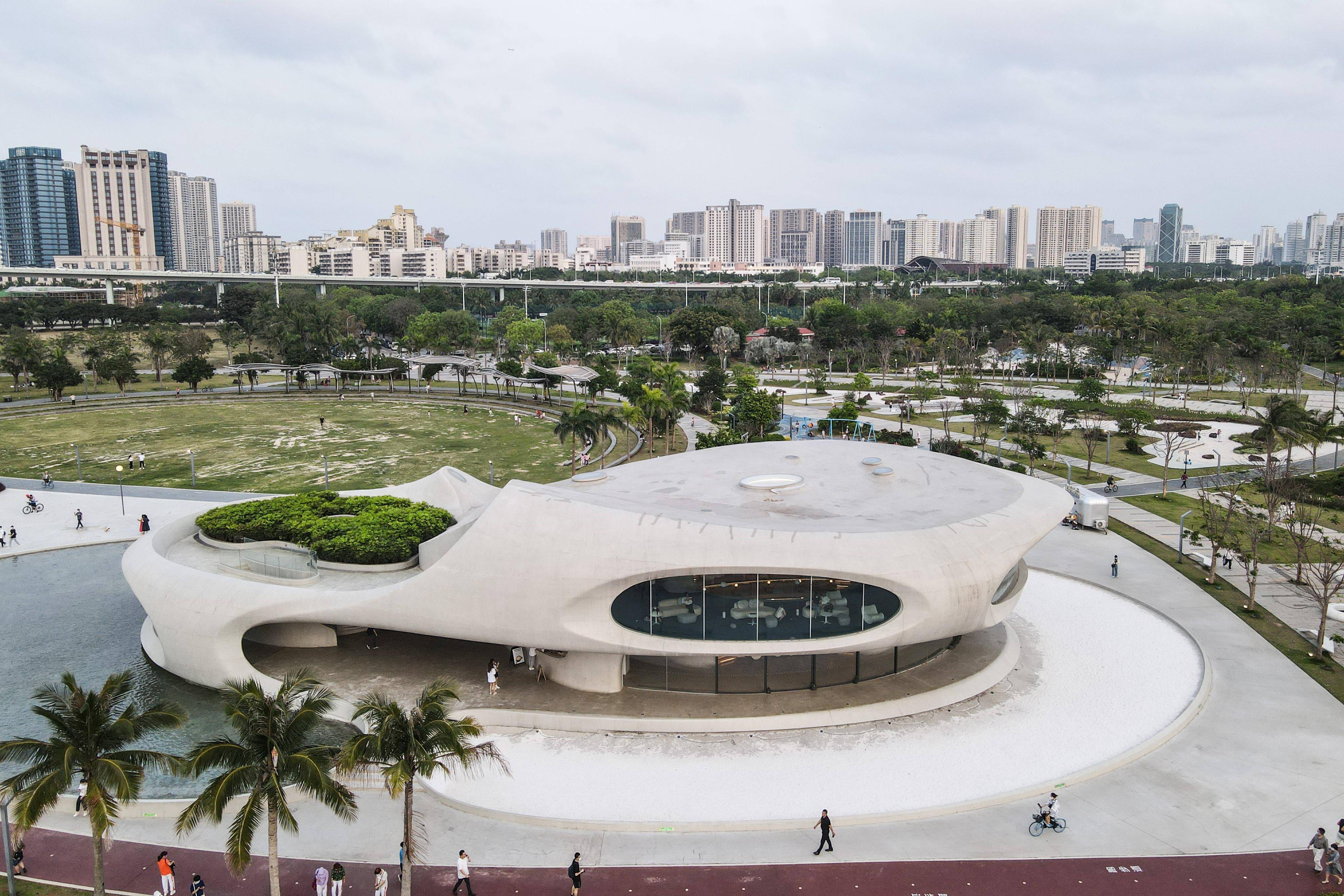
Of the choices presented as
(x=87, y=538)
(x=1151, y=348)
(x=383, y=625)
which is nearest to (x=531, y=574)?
(x=383, y=625)

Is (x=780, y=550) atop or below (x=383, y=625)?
atop

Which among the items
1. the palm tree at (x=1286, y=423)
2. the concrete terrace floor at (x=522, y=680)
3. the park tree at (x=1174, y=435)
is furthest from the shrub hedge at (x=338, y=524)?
the park tree at (x=1174, y=435)

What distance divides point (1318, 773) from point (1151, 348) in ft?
328

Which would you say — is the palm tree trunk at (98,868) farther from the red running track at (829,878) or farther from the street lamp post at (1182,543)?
the street lamp post at (1182,543)

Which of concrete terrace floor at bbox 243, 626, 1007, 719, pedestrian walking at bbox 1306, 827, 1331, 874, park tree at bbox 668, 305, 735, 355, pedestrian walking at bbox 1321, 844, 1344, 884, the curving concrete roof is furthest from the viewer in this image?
park tree at bbox 668, 305, 735, 355

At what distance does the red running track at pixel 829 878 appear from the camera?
2094 cm

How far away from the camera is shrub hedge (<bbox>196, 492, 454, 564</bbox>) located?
33219 mm

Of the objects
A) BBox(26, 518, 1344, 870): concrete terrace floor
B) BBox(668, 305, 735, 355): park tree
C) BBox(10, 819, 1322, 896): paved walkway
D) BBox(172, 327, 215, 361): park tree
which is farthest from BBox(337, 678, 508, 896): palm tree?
BBox(668, 305, 735, 355): park tree

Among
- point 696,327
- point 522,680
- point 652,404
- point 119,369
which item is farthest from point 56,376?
point 522,680

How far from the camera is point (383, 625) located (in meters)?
29.8

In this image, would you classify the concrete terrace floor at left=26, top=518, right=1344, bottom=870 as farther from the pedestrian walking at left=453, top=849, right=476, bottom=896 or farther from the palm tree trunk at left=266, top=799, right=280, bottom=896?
the palm tree trunk at left=266, top=799, right=280, bottom=896

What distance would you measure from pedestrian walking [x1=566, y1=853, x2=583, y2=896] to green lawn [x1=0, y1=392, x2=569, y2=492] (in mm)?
42769

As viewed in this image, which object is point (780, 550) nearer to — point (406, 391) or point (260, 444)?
point (260, 444)

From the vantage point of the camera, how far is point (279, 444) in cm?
7538
